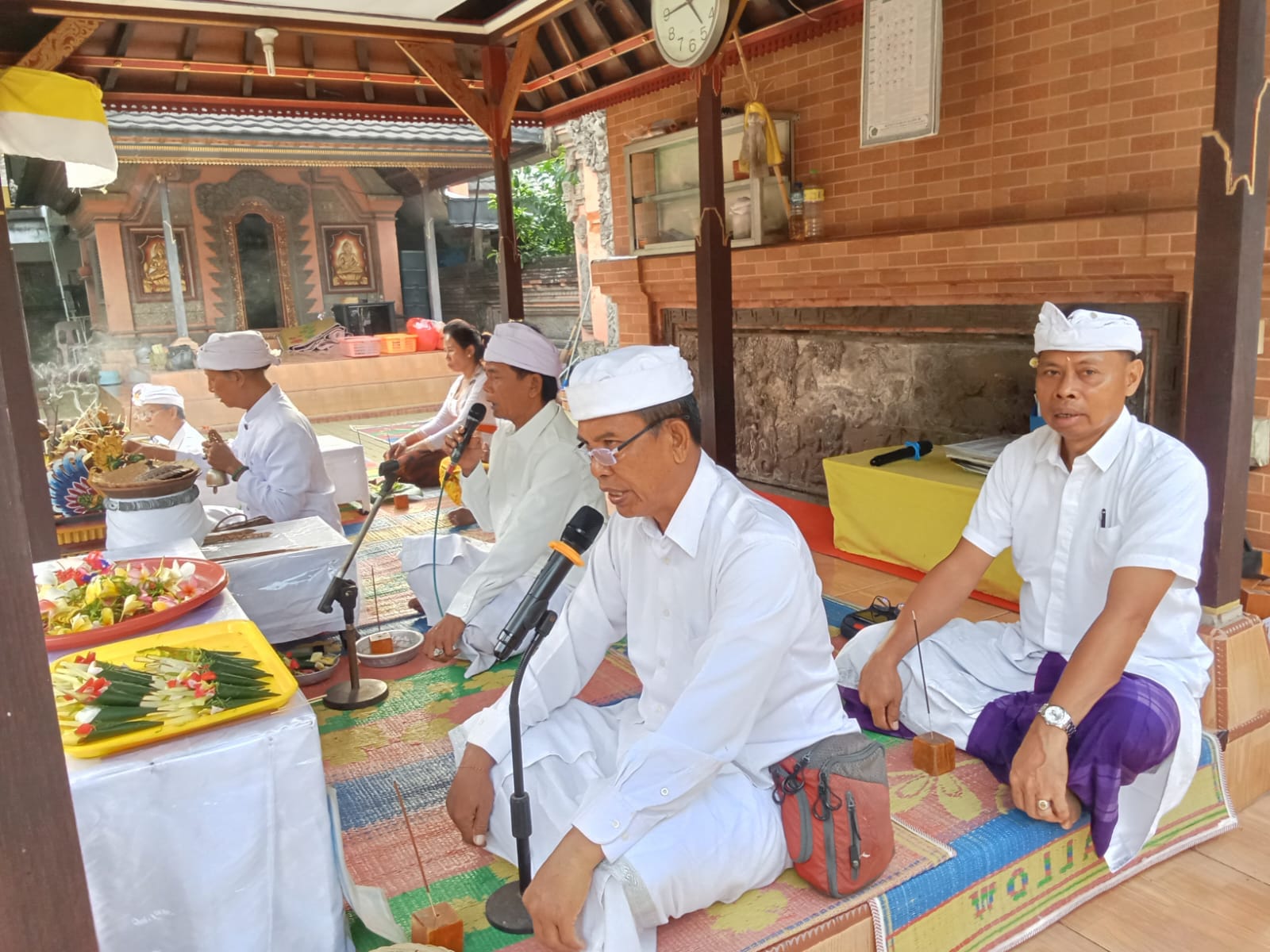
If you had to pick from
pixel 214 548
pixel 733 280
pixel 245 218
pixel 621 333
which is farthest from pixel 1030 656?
pixel 245 218

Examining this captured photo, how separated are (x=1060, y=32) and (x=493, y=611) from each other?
401 cm

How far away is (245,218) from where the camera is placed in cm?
1600

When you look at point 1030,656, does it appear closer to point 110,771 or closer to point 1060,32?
point 110,771

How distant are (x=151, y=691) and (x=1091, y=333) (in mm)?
2501

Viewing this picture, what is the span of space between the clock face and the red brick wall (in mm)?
1488

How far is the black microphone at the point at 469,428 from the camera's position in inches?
148

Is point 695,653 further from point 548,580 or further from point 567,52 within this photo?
point 567,52

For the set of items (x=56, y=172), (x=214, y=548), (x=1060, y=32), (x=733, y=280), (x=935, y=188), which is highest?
(x=56, y=172)

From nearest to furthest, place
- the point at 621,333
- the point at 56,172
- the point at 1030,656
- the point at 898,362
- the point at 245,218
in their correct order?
the point at 1030,656, the point at 898,362, the point at 621,333, the point at 56,172, the point at 245,218

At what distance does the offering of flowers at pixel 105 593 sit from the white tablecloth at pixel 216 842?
789 mm

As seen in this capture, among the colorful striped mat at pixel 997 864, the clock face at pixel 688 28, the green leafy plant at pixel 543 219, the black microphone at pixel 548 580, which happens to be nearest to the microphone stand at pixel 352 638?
the black microphone at pixel 548 580

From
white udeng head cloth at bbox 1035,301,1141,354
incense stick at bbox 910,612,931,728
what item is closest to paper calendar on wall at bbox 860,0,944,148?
white udeng head cloth at bbox 1035,301,1141,354

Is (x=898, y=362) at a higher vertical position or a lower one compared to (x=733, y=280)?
lower

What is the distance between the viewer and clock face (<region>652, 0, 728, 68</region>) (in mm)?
4590
